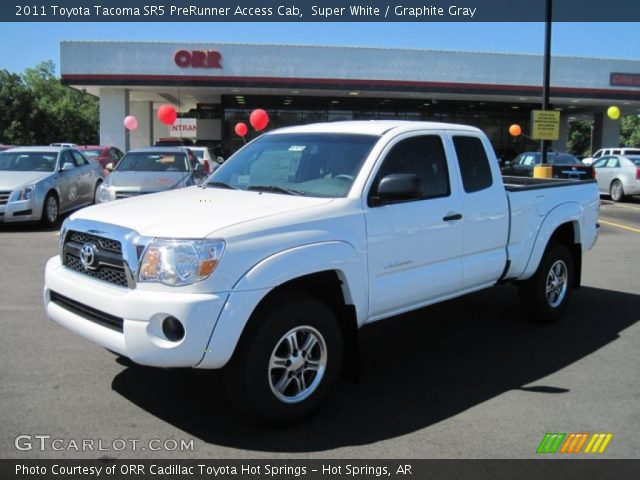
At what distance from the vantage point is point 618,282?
8305 millimetres

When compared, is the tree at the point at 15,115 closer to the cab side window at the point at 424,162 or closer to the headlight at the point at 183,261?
the cab side window at the point at 424,162

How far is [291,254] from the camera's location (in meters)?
3.63

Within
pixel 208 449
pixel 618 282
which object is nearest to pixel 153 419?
pixel 208 449

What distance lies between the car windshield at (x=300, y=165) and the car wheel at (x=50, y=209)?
27.4ft

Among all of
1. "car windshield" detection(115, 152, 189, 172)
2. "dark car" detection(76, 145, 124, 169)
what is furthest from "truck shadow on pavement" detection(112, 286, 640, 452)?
"dark car" detection(76, 145, 124, 169)

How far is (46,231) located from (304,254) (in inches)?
387

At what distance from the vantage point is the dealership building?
1108 inches

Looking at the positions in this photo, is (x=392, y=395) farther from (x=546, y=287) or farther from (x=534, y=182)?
(x=534, y=182)

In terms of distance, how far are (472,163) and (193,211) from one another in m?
2.58

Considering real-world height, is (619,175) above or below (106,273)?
above

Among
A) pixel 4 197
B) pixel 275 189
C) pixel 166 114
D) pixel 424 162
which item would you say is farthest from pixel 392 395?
pixel 166 114
